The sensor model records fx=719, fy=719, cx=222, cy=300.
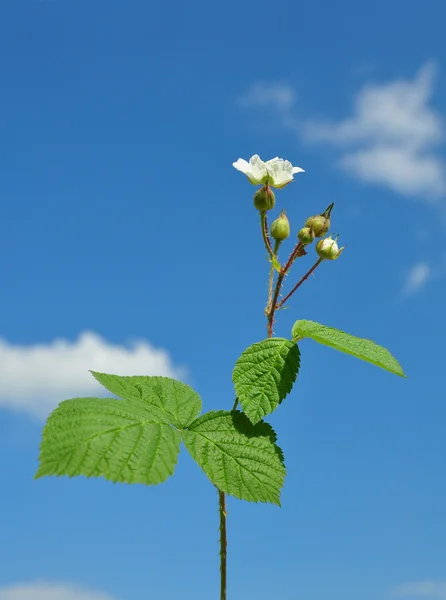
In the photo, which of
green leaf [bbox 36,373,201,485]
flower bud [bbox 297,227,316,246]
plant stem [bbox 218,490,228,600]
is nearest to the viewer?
green leaf [bbox 36,373,201,485]

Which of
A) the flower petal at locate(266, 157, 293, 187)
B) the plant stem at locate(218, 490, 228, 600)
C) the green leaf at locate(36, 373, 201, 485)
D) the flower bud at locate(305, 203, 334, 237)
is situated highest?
the flower petal at locate(266, 157, 293, 187)

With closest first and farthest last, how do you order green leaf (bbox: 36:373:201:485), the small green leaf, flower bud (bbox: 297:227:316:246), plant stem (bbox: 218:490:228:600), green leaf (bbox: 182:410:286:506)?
green leaf (bbox: 36:373:201:485) → green leaf (bbox: 182:410:286:506) → plant stem (bbox: 218:490:228:600) → the small green leaf → flower bud (bbox: 297:227:316:246)

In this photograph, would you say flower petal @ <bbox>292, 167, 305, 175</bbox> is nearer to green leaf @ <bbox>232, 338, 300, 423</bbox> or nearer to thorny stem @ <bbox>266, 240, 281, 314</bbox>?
thorny stem @ <bbox>266, 240, 281, 314</bbox>

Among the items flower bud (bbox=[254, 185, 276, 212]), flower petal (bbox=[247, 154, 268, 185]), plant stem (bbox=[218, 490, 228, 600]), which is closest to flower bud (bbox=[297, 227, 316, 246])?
flower bud (bbox=[254, 185, 276, 212])

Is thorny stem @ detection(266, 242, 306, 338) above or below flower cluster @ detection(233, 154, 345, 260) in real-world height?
below

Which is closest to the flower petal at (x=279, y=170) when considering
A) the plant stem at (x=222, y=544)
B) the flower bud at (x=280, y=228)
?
the flower bud at (x=280, y=228)

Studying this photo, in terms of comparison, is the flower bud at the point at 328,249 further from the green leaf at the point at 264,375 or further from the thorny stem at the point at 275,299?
the green leaf at the point at 264,375
